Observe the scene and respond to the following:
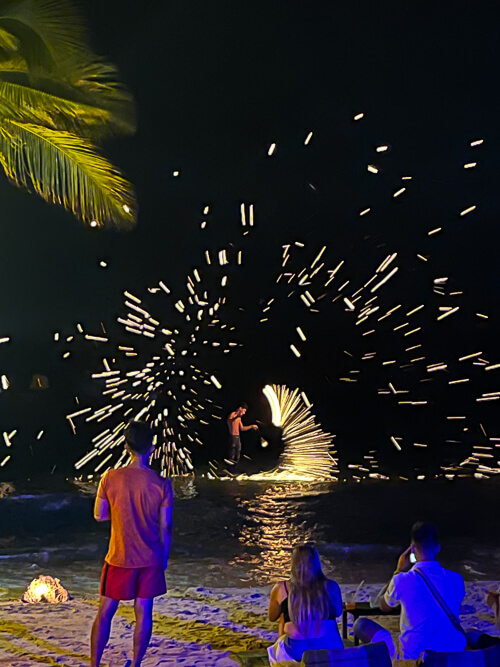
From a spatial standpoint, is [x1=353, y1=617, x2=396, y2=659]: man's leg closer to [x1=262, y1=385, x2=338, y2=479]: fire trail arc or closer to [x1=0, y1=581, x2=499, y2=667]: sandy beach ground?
Answer: [x1=0, y1=581, x2=499, y2=667]: sandy beach ground

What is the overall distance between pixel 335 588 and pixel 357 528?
29.4 ft

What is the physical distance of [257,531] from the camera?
12211mm

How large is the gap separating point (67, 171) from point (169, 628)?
555 cm

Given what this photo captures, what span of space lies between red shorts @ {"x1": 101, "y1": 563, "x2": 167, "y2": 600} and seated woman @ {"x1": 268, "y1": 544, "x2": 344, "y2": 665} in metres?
1.13

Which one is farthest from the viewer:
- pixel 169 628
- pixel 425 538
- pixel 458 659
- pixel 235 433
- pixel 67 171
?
pixel 235 433

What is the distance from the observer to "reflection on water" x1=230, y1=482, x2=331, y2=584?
9.83 metres

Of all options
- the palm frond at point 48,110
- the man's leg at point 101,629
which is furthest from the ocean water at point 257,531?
the palm frond at point 48,110

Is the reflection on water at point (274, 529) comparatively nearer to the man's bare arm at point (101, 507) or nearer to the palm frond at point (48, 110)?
the man's bare arm at point (101, 507)

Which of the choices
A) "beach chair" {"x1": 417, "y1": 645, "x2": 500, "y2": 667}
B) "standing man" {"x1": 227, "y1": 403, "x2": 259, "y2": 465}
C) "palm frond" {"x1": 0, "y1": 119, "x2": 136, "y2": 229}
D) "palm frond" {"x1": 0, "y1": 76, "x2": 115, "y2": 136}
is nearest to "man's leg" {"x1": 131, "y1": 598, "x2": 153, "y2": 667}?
"beach chair" {"x1": 417, "y1": 645, "x2": 500, "y2": 667}

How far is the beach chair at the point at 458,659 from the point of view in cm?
323

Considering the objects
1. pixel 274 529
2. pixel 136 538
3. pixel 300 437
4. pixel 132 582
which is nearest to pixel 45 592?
pixel 132 582

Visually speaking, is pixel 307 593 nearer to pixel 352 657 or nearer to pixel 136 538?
pixel 352 657

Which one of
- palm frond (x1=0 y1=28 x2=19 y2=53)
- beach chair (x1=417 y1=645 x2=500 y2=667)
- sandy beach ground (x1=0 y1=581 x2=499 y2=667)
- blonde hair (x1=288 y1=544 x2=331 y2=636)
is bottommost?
sandy beach ground (x1=0 y1=581 x2=499 y2=667)

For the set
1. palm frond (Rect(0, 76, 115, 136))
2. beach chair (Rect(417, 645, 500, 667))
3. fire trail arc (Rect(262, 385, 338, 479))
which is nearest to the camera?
beach chair (Rect(417, 645, 500, 667))
